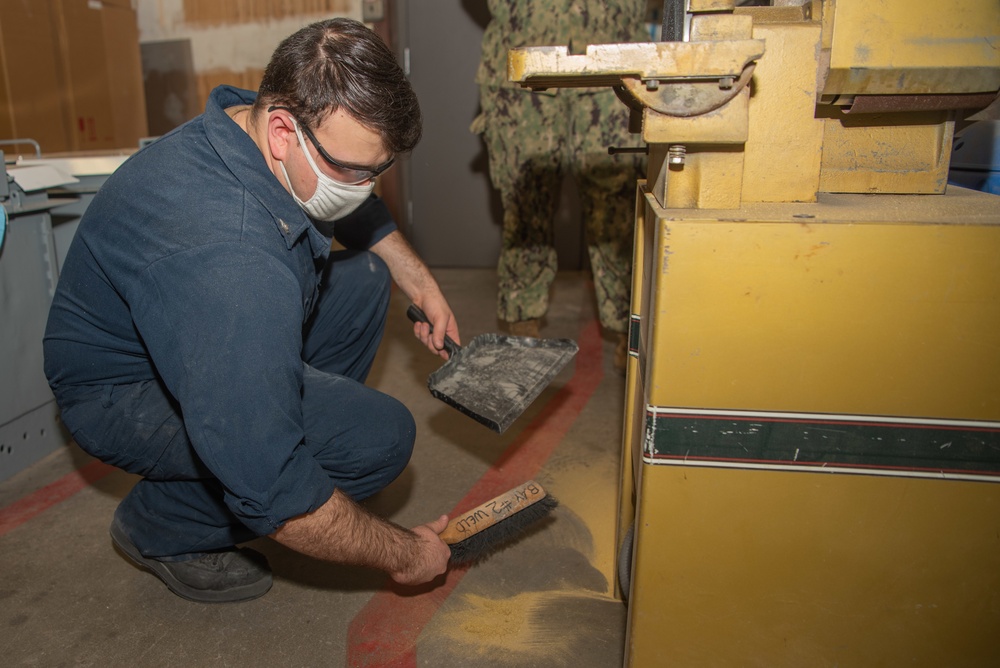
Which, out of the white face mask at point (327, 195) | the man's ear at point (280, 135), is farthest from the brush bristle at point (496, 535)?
the man's ear at point (280, 135)

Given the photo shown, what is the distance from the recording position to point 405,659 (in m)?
1.28

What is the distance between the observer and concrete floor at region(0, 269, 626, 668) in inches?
51.3

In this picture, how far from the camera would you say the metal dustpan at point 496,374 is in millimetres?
1515

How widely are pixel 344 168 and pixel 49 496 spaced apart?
1.30 meters

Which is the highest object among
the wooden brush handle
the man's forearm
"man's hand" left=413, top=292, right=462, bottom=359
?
"man's hand" left=413, top=292, right=462, bottom=359

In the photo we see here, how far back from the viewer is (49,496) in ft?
6.00

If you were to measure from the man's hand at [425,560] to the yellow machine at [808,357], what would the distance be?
38 cm

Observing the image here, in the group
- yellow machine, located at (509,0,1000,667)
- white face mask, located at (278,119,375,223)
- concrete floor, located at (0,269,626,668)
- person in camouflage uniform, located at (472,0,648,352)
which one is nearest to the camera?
yellow machine, located at (509,0,1000,667)

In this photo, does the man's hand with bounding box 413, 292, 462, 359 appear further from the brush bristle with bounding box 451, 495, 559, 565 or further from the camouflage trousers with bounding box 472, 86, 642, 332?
the camouflage trousers with bounding box 472, 86, 642, 332

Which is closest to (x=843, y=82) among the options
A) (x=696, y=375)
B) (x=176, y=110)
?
(x=696, y=375)

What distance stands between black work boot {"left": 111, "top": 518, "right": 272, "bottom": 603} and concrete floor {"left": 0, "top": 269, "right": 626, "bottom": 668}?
24 mm

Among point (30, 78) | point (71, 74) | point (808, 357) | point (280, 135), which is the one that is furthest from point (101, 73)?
point (808, 357)

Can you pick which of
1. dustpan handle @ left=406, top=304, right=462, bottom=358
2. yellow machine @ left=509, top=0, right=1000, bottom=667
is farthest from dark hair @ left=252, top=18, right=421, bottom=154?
dustpan handle @ left=406, top=304, right=462, bottom=358

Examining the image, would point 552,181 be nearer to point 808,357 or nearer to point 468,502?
point 468,502
